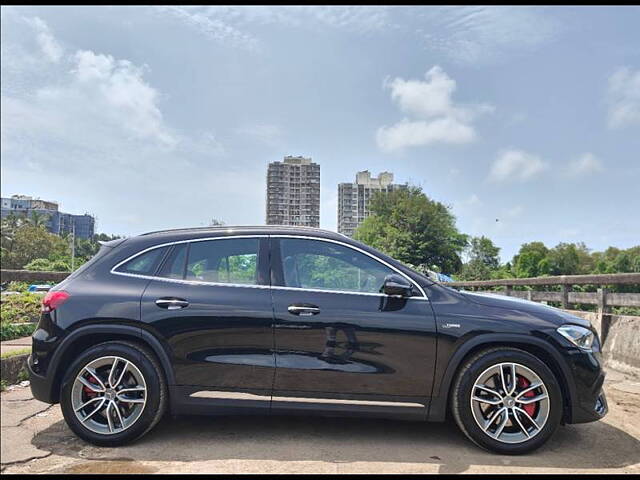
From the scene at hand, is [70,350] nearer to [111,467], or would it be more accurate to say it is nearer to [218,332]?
[111,467]

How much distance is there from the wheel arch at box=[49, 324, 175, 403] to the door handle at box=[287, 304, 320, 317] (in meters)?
1.06

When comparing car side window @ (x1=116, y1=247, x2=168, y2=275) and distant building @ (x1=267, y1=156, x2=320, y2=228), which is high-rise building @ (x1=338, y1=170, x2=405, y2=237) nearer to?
distant building @ (x1=267, y1=156, x2=320, y2=228)

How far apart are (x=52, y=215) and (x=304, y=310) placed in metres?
102

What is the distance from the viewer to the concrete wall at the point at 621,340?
596cm

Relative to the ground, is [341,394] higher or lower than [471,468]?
higher

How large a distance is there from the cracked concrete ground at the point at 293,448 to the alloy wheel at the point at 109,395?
0.66 feet

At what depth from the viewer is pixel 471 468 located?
3.22 meters

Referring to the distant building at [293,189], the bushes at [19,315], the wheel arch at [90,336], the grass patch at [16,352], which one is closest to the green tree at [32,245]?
the distant building at [293,189]

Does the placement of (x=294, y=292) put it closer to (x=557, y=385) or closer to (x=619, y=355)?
(x=557, y=385)

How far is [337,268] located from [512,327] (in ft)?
4.82

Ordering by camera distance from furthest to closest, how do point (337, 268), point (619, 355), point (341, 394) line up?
point (619, 355) → point (337, 268) → point (341, 394)

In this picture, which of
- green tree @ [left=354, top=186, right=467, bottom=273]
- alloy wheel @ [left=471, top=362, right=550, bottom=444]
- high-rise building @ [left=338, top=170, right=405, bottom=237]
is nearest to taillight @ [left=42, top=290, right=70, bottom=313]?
alloy wheel @ [left=471, top=362, right=550, bottom=444]

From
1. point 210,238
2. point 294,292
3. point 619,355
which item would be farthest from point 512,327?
point 619,355

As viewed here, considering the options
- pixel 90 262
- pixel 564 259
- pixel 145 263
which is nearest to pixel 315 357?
pixel 145 263
